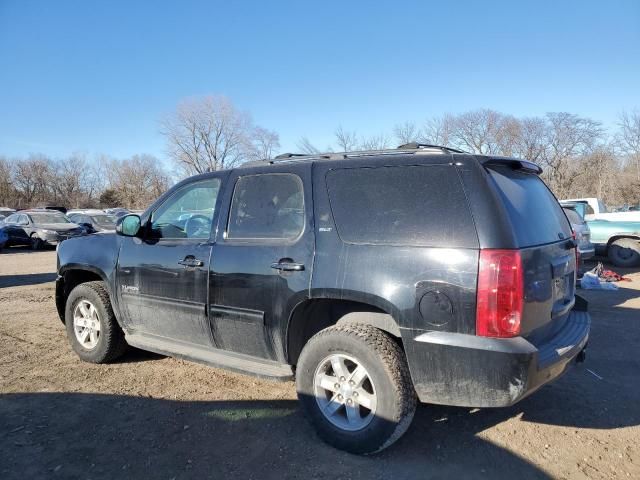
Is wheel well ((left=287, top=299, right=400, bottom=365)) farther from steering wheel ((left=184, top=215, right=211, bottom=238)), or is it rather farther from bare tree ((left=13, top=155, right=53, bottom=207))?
bare tree ((left=13, top=155, right=53, bottom=207))

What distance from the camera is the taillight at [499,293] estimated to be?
257 centimetres

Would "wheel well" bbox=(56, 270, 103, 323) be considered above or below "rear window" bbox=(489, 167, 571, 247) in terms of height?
below

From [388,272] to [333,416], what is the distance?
108cm

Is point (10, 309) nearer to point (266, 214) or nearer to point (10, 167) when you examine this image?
point (266, 214)

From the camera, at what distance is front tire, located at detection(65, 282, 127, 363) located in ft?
15.2

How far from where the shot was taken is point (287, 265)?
3.24m

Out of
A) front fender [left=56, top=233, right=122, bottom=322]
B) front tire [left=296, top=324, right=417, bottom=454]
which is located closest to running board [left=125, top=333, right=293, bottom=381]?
front tire [left=296, top=324, right=417, bottom=454]

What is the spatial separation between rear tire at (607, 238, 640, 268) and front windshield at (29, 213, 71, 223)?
21.4 m

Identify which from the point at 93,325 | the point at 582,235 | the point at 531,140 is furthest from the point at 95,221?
the point at 531,140

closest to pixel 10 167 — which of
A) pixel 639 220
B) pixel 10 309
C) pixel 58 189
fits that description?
pixel 58 189

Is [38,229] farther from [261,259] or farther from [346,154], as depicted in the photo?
[346,154]

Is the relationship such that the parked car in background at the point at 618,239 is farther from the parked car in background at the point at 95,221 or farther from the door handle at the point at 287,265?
the parked car in background at the point at 95,221

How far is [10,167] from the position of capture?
63.5m

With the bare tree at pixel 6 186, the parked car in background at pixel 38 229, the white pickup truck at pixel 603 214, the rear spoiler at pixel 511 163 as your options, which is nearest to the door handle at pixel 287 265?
the rear spoiler at pixel 511 163
